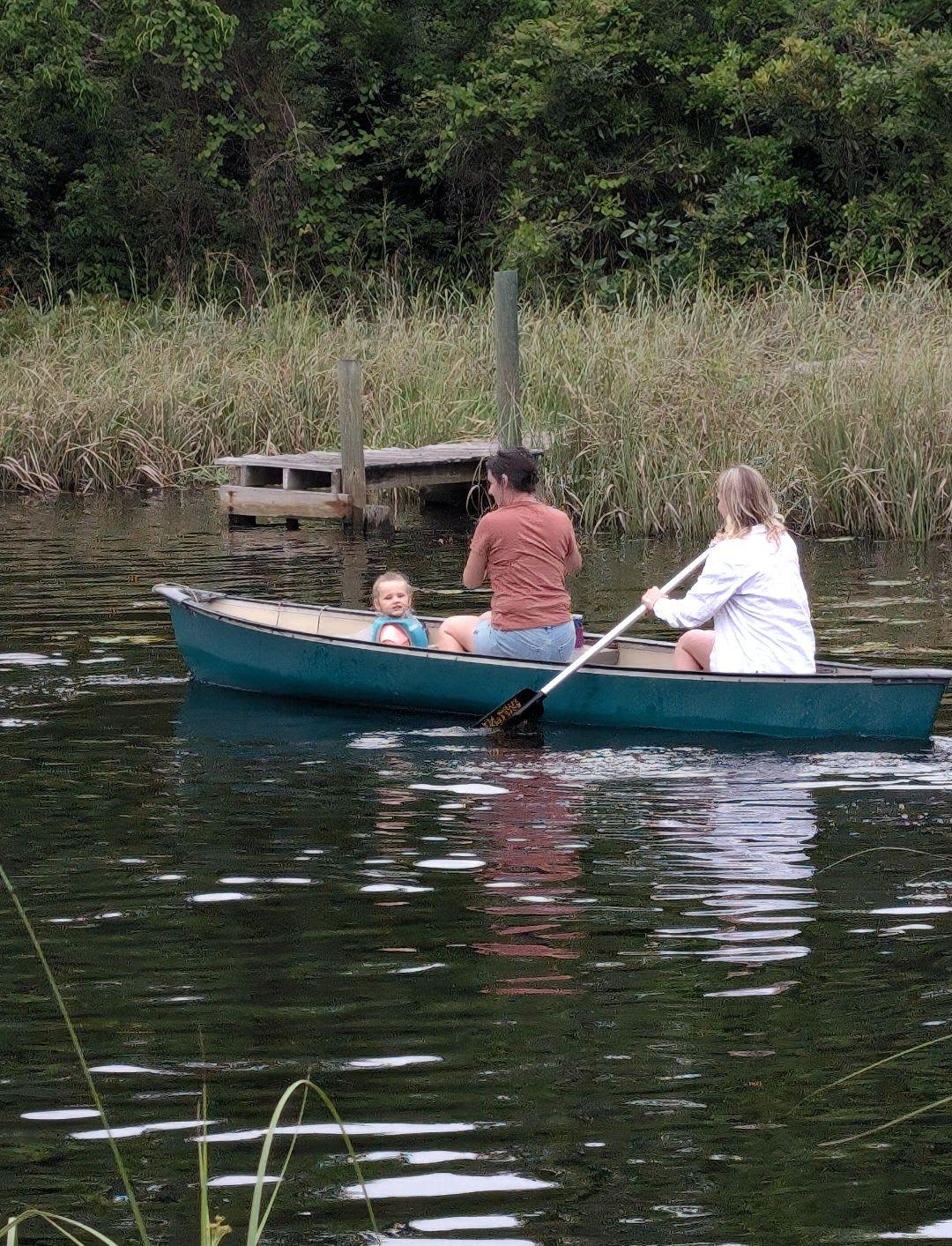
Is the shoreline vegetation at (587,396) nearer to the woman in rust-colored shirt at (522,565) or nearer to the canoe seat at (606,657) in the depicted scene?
the canoe seat at (606,657)

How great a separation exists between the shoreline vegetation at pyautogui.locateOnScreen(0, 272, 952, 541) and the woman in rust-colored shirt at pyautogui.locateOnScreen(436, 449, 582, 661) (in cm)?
507

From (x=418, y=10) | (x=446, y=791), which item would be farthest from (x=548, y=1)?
(x=446, y=791)

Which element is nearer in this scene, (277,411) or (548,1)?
(277,411)

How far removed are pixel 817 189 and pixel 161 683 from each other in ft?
53.9

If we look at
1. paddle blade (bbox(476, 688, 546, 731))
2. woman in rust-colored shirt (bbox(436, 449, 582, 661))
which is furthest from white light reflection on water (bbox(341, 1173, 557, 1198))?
woman in rust-colored shirt (bbox(436, 449, 582, 661))

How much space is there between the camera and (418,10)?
2752 cm

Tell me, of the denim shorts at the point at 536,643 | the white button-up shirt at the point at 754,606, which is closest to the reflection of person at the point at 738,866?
the white button-up shirt at the point at 754,606

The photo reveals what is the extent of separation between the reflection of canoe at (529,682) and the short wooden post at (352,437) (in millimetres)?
4975

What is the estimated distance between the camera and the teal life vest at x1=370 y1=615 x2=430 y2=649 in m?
9.37

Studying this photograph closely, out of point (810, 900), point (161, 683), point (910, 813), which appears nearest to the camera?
point (810, 900)

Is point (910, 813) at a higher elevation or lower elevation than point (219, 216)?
lower

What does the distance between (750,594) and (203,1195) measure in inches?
225

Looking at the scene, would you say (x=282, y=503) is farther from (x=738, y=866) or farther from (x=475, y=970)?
(x=475, y=970)

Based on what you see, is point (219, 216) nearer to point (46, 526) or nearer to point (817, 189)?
point (817, 189)
